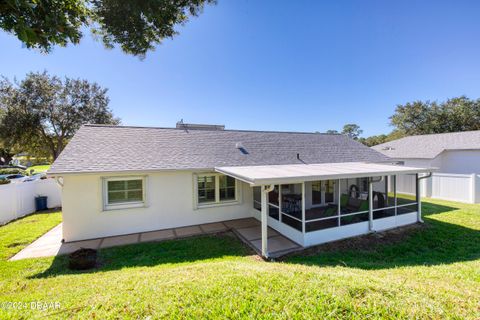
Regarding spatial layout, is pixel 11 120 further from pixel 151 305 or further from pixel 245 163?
pixel 151 305

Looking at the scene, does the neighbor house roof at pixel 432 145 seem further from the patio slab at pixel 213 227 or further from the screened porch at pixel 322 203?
the patio slab at pixel 213 227

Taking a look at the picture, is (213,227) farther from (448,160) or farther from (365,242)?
(448,160)

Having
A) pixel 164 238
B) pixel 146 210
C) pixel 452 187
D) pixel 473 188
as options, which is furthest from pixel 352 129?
pixel 164 238

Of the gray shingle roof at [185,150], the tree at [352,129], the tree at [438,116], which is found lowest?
the gray shingle roof at [185,150]

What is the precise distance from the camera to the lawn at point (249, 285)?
9.92ft

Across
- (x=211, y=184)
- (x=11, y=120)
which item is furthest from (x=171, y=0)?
(x=11, y=120)

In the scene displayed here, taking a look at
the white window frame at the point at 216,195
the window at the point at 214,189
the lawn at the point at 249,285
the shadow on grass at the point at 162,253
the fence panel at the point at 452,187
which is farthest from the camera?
the fence panel at the point at 452,187

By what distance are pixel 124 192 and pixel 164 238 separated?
2.70m

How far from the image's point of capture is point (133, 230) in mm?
8820

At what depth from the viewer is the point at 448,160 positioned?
61.8 ft

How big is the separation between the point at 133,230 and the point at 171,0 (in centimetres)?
895

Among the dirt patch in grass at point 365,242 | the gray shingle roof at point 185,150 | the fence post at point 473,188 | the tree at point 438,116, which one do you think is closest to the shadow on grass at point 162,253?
the dirt patch in grass at point 365,242

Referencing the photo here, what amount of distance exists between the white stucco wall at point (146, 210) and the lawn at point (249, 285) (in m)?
1.67

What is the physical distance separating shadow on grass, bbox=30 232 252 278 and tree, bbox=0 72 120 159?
25.5 meters
